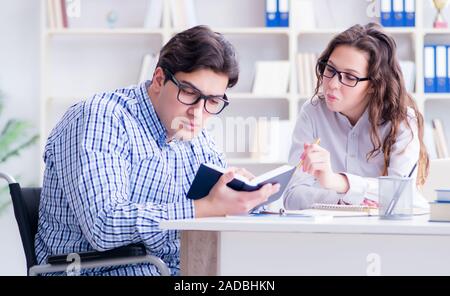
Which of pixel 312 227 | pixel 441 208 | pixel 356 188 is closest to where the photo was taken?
pixel 312 227

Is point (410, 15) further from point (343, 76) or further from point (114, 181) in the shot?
point (114, 181)

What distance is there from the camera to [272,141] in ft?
15.7

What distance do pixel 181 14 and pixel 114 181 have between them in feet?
9.55

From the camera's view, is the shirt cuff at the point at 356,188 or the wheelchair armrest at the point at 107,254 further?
the shirt cuff at the point at 356,188

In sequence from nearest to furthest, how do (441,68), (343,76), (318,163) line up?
(318,163)
(343,76)
(441,68)

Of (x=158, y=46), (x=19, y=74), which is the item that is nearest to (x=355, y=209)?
(x=158, y=46)

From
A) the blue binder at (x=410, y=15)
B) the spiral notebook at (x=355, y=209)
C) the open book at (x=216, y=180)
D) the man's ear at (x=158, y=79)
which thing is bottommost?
the spiral notebook at (x=355, y=209)

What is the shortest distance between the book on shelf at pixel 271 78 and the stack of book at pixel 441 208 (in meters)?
2.93

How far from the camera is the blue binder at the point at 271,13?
15.8 ft

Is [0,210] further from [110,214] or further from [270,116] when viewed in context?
[110,214]

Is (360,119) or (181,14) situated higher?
(181,14)

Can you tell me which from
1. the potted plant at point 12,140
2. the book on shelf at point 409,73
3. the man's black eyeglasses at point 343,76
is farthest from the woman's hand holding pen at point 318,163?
the potted plant at point 12,140

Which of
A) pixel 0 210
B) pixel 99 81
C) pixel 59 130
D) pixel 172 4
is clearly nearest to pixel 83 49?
pixel 99 81

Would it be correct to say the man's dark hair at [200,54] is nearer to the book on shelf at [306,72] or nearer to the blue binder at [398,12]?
the book on shelf at [306,72]
